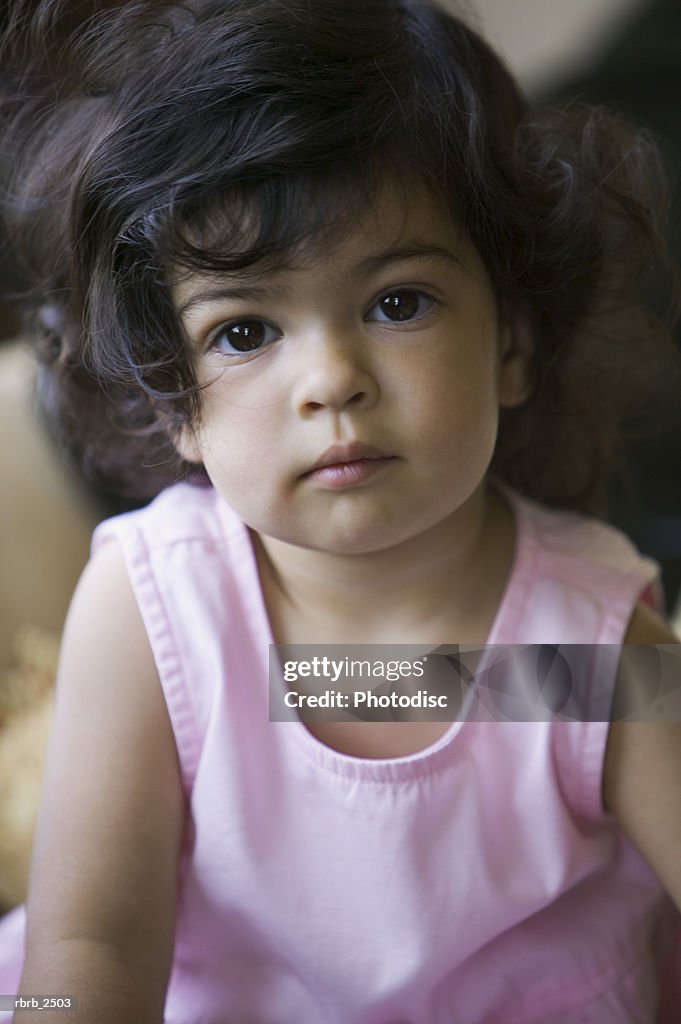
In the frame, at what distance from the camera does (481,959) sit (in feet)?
1.94

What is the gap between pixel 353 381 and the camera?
1.59 feet

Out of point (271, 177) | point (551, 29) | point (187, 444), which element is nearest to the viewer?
point (271, 177)

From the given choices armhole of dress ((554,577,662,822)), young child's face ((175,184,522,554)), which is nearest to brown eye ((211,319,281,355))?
young child's face ((175,184,522,554))

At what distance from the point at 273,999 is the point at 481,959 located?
0.11 meters

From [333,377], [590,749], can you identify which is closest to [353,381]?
[333,377]

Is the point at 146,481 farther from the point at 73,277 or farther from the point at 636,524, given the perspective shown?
the point at 636,524

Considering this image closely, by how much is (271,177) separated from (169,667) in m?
0.26

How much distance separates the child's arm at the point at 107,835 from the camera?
0.53m

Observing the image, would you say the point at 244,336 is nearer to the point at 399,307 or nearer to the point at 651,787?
the point at 399,307

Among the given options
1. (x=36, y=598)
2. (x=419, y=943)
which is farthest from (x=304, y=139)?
(x=36, y=598)

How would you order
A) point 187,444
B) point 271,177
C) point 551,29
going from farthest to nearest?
1. point 551,29
2. point 187,444
3. point 271,177

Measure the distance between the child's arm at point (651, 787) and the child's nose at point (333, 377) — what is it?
0.22 m

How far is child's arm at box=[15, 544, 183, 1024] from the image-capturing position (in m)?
0.53

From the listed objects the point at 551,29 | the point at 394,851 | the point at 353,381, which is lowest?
the point at 394,851
